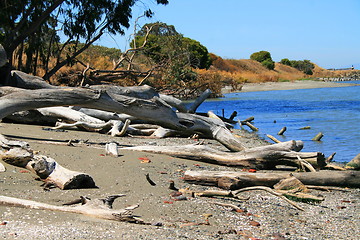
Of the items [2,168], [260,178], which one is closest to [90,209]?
[2,168]

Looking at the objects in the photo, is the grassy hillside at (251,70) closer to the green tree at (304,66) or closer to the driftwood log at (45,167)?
the green tree at (304,66)

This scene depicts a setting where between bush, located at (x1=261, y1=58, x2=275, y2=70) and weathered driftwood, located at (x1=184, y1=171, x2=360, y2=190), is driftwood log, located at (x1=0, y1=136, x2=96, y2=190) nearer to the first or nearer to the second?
weathered driftwood, located at (x1=184, y1=171, x2=360, y2=190)

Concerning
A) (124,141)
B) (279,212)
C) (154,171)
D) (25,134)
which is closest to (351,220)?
(279,212)

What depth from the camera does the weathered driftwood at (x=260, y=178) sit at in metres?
6.02

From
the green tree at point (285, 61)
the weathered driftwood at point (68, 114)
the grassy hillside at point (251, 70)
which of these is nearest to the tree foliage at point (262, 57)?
the grassy hillside at point (251, 70)

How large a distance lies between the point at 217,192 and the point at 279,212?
75 cm

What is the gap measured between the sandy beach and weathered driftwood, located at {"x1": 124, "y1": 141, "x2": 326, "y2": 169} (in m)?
0.22

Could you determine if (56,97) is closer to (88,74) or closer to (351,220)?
(351,220)

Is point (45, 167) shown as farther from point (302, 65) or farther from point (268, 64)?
point (302, 65)

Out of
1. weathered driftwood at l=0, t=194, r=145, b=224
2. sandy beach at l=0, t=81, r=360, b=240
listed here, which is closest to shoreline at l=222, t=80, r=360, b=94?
sandy beach at l=0, t=81, r=360, b=240

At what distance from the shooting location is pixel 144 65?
2372 centimetres

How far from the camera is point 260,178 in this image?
6.19m

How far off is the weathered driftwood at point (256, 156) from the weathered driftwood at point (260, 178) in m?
0.76

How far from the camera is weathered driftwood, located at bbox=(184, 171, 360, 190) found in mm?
6016
